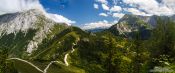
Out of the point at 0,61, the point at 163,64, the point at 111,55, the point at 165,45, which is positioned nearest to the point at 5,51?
the point at 0,61

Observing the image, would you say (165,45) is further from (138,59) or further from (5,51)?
(5,51)

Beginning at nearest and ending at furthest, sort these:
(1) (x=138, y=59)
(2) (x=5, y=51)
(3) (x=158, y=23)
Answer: (1) (x=138, y=59), (2) (x=5, y=51), (3) (x=158, y=23)

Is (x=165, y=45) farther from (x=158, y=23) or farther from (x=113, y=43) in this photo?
(x=158, y=23)

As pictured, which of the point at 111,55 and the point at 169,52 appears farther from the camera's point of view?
the point at 169,52

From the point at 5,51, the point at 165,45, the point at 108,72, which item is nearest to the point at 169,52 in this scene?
the point at 165,45

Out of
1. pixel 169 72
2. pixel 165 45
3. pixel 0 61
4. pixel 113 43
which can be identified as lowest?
pixel 0 61

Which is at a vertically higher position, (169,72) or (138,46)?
(169,72)

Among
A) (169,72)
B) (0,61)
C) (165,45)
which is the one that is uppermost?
(169,72)

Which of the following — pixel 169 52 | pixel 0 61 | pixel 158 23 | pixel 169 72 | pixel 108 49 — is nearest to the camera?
pixel 169 72

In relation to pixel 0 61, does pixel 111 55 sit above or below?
above
